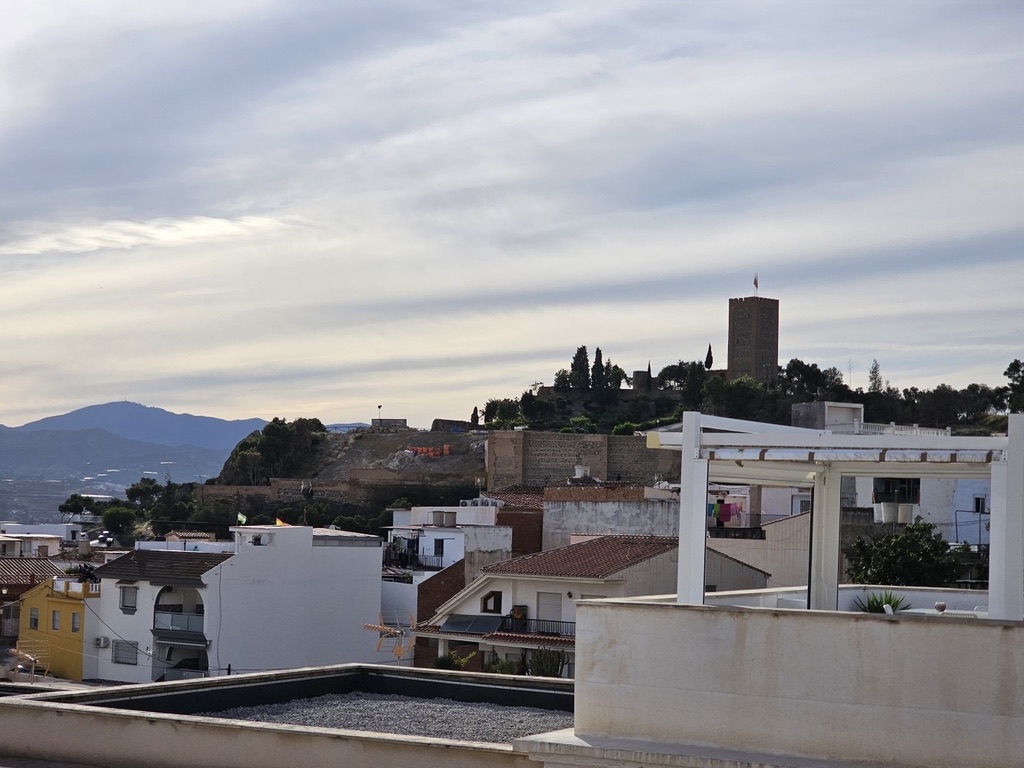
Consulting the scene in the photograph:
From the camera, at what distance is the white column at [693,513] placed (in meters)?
7.07

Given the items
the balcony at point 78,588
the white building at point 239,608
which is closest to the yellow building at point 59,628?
the balcony at point 78,588

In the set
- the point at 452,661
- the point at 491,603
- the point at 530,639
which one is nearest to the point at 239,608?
the point at 491,603

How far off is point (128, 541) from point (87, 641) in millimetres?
40125

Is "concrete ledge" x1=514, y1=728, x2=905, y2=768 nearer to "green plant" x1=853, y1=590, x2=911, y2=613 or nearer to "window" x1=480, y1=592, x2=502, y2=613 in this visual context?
"green plant" x1=853, y1=590, x2=911, y2=613

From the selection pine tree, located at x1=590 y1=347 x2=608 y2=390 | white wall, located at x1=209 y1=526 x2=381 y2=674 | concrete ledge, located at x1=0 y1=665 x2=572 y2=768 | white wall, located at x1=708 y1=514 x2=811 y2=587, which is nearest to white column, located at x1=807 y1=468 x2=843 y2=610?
concrete ledge, located at x1=0 y1=665 x2=572 y2=768

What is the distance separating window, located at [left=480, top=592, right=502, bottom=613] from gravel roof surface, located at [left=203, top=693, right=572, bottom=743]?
1740 cm

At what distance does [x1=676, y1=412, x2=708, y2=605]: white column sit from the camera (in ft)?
23.2

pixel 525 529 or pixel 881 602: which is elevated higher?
pixel 881 602

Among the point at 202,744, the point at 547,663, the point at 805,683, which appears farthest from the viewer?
the point at 547,663

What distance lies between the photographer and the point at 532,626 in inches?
1066

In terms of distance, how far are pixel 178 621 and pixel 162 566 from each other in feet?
5.60

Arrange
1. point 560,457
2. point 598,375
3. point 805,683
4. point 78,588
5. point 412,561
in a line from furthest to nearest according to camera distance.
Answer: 1. point 598,375
2. point 560,457
3. point 412,561
4. point 78,588
5. point 805,683

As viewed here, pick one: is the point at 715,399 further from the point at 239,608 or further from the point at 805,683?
the point at 805,683

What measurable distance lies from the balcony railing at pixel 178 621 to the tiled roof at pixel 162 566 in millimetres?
812
